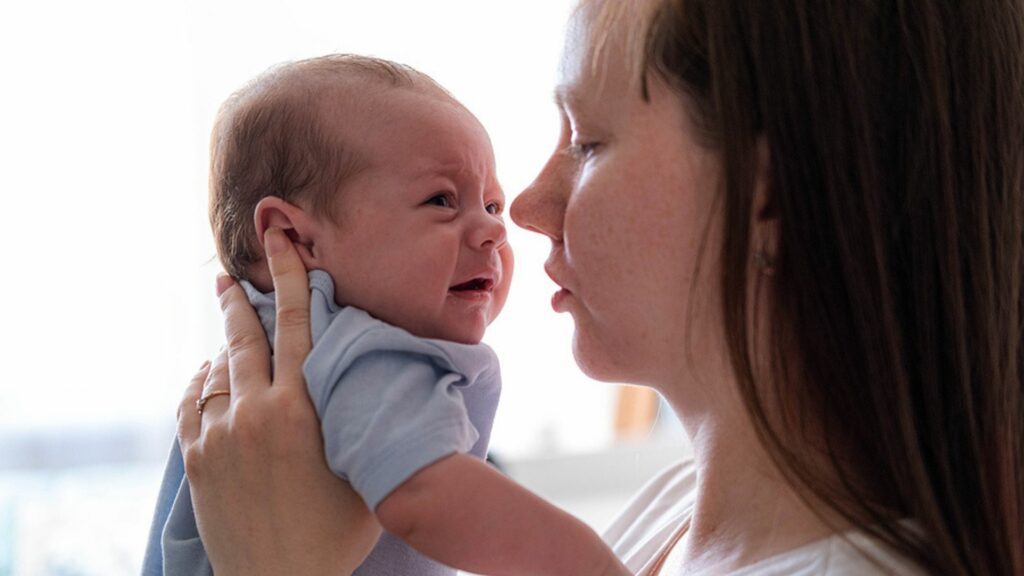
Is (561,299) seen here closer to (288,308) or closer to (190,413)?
(288,308)

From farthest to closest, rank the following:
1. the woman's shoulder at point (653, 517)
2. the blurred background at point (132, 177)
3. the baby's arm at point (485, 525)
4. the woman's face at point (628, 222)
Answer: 1. the blurred background at point (132, 177)
2. the woman's shoulder at point (653, 517)
3. the woman's face at point (628, 222)
4. the baby's arm at point (485, 525)

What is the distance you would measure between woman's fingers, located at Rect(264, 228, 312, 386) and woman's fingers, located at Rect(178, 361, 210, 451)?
13 cm

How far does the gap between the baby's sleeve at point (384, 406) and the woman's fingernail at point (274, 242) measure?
0.11 metres

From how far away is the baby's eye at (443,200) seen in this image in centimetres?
115

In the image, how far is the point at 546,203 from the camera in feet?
3.78

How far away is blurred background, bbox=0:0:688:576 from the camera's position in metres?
2.95

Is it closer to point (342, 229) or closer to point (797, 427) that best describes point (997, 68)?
point (797, 427)

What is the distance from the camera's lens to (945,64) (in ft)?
3.16

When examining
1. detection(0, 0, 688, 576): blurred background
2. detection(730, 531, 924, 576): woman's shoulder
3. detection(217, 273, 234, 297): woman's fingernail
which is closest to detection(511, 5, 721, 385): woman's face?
detection(730, 531, 924, 576): woman's shoulder

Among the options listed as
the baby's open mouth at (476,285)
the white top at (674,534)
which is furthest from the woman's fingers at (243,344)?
the white top at (674,534)

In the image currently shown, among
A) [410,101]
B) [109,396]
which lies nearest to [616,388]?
[109,396]

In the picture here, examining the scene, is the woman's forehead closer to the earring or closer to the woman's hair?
the woman's hair

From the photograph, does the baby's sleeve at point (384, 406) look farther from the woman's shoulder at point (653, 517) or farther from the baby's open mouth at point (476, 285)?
the woman's shoulder at point (653, 517)

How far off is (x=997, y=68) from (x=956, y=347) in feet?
0.80
